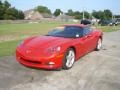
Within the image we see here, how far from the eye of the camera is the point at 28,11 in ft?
502

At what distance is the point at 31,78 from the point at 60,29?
3088mm

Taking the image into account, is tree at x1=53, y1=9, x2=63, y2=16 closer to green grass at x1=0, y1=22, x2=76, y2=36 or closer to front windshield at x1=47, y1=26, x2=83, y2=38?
green grass at x1=0, y1=22, x2=76, y2=36

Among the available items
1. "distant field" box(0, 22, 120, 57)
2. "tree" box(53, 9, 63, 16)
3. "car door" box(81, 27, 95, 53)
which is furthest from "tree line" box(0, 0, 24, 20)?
"car door" box(81, 27, 95, 53)

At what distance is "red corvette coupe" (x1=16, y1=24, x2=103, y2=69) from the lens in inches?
281

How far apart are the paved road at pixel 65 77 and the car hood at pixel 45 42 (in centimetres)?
74

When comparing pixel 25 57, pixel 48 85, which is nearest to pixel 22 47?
pixel 25 57

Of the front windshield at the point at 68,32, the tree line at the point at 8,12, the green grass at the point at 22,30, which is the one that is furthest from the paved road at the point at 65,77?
the tree line at the point at 8,12

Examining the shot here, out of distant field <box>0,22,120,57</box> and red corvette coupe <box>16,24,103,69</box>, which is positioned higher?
red corvette coupe <box>16,24,103,69</box>

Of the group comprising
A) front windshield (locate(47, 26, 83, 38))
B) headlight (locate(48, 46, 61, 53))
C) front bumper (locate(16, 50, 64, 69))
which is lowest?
front bumper (locate(16, 50, 64, 69))

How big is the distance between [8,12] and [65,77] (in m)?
81.6

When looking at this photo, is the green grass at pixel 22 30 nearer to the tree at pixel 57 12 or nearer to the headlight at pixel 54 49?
the headlight at pixel 54 49

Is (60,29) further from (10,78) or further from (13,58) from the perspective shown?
(10,78)

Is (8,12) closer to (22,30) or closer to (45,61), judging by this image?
(22,30)

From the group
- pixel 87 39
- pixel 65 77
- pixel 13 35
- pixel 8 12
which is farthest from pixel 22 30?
pixel 8 12
